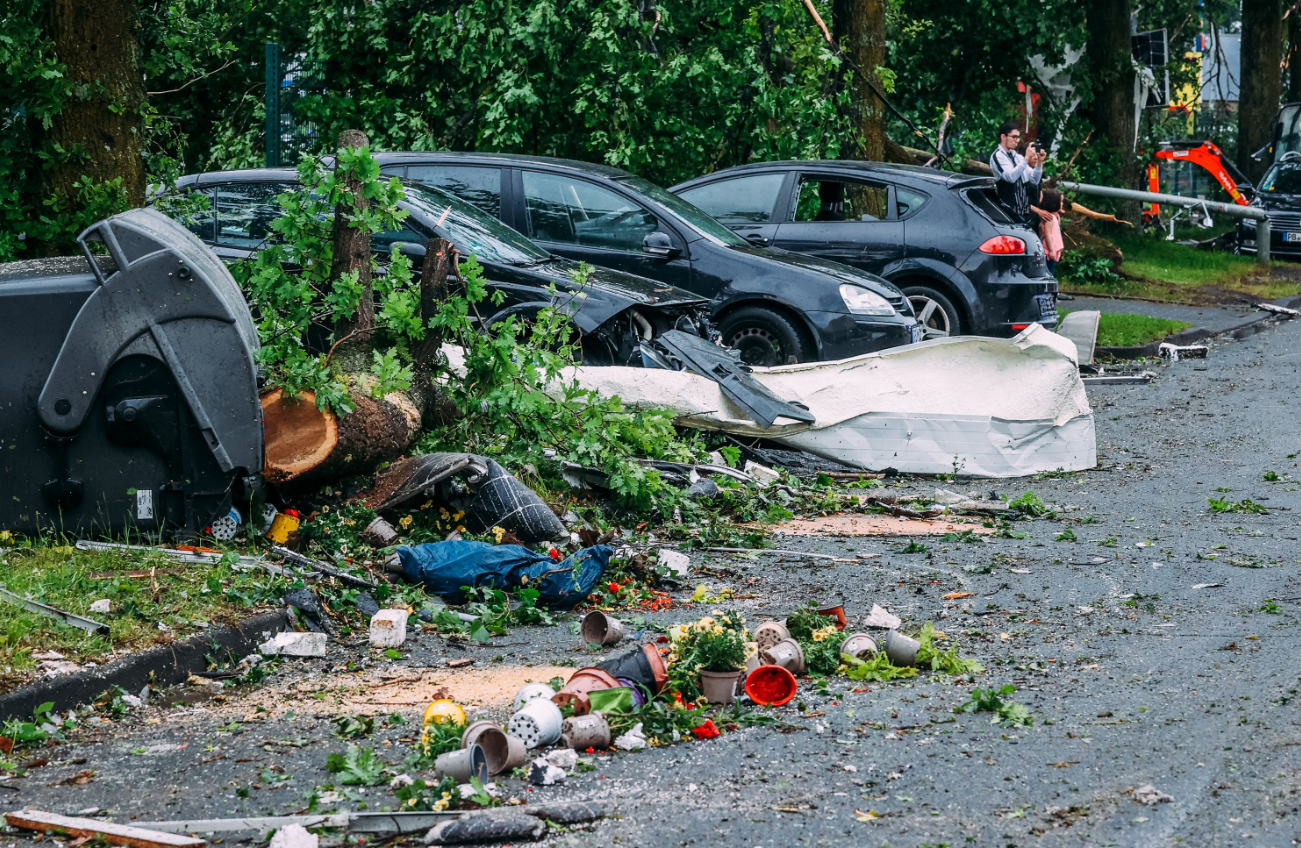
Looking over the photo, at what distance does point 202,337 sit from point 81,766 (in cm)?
245

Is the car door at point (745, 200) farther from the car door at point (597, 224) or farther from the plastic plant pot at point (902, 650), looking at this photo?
the plastic plant pot at point (902, 650)

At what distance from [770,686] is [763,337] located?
6299 mm

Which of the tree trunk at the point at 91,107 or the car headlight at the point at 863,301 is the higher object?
the tree trunk at the point at 91,107

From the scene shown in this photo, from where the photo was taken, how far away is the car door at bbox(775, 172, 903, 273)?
1231 cm

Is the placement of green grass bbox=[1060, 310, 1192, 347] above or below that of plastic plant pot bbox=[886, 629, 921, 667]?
above

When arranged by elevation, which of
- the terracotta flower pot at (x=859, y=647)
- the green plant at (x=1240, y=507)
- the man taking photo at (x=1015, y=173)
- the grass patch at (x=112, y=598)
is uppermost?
the man taking photo at (x=1015, y=173)

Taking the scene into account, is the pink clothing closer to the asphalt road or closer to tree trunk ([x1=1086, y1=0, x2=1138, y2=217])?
the asphalt road

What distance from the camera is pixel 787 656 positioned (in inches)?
197

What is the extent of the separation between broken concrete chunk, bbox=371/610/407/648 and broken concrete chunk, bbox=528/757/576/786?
166 centimetres

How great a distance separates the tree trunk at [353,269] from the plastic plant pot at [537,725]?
382 centimetres

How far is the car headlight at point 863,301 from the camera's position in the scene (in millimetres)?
10602

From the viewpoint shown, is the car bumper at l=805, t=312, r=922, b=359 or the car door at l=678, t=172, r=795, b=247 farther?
the car door at l=678, t=172, r=795, b=247

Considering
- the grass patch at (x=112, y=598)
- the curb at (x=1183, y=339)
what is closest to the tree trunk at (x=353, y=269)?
the grass patch at (x=112, y=598)

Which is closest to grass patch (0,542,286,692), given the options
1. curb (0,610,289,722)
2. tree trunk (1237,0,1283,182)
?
curb (0,610,289,722)
